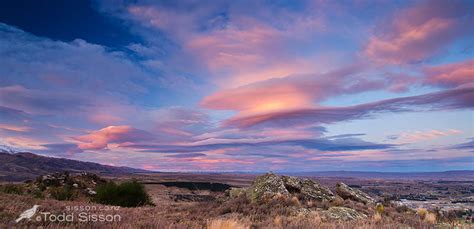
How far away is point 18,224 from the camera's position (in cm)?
791

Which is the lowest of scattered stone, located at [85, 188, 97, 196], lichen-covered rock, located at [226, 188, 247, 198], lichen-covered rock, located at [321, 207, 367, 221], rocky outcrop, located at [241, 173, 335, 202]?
scattered stone, located at [85, 188, 97, 196]

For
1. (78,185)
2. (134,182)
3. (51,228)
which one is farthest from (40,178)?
(51,228)

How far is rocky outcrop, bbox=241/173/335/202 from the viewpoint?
62.0 ft

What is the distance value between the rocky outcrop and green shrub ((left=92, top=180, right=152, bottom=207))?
9.89 m

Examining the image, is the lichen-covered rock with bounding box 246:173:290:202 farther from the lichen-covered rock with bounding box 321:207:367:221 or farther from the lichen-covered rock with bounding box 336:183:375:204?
the lichen-covered rock with bounding box 336:183:375:204

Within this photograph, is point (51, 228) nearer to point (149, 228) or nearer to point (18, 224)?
point (18, 224)

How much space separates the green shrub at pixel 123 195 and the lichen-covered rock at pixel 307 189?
1120 cm

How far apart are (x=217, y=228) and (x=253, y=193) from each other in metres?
11.6

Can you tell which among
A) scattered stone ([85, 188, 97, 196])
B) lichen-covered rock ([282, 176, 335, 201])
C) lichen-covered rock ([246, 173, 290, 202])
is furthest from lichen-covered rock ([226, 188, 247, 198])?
scattered stone ([85, 188, 97, 196])

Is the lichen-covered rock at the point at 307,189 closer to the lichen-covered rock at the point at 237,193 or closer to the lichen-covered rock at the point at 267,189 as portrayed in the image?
the lichen-covered rock at the point at 267,189

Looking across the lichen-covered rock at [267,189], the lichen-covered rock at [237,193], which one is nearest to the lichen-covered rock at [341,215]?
the lichen-covered rock at [267,189]

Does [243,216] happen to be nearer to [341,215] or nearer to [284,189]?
[341,215]

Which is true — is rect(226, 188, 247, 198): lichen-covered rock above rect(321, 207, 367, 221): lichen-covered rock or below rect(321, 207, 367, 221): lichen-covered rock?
above

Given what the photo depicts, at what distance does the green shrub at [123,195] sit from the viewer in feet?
82.9
